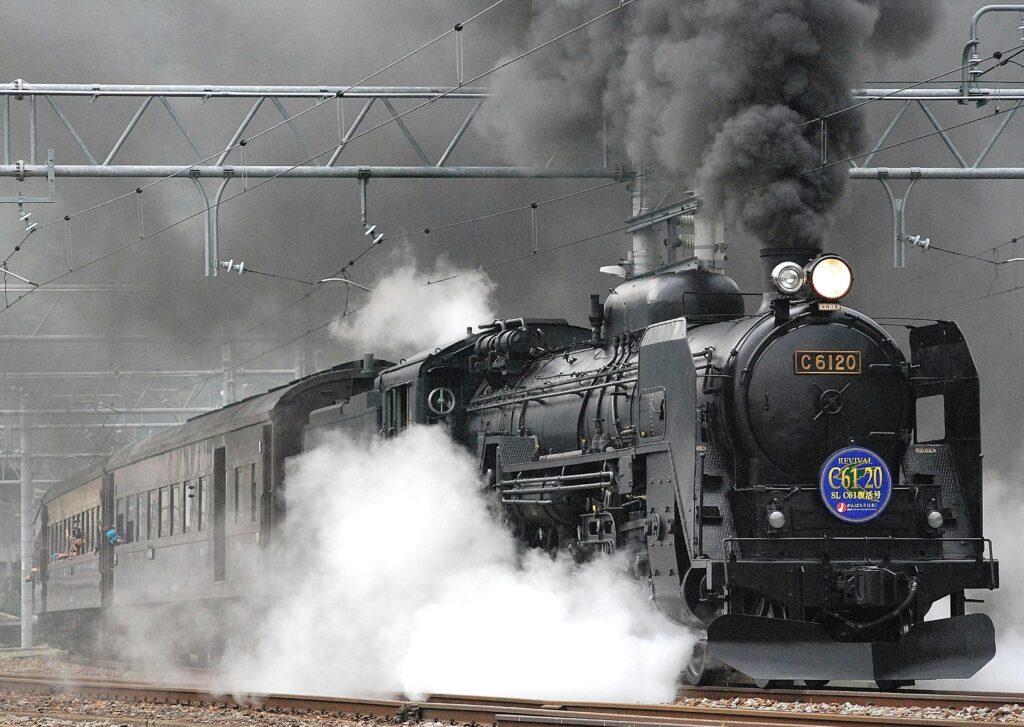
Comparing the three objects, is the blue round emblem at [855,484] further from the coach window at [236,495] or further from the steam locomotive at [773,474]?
the coach window at [236,495]

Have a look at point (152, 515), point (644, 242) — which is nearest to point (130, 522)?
point (152, 515)

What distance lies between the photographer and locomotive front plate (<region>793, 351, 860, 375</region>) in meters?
9.62

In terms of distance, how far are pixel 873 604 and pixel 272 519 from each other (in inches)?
305

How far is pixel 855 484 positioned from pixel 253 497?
815 cm

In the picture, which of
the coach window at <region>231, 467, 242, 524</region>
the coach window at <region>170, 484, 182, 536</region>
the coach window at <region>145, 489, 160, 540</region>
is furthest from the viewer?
the coach window at <region>145, 489, 160, 540</region>

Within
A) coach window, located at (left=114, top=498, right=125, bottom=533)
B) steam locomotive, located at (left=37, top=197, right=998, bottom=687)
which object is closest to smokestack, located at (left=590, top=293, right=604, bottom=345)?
steam locomotive, located at (left=37, top=197, right=998, bottom=687)

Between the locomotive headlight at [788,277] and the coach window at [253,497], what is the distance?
7732mm

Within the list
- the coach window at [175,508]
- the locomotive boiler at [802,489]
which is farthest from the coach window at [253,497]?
the locomotive boiler at [802,489]

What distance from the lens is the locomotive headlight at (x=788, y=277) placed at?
9727mm

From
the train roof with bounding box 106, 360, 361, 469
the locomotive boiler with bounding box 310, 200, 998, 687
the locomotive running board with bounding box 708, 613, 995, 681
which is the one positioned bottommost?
the locomotive running board with bounding box 708, 613, 995, 681

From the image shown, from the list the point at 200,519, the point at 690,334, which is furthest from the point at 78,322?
the point at 690,334

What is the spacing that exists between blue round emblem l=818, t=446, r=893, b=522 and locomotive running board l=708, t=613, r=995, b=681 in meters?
0.78

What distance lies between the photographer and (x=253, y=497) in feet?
52.4

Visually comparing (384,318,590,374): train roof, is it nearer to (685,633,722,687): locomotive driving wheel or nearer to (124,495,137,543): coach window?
(685,633,722,687): locomotive driving wheel
